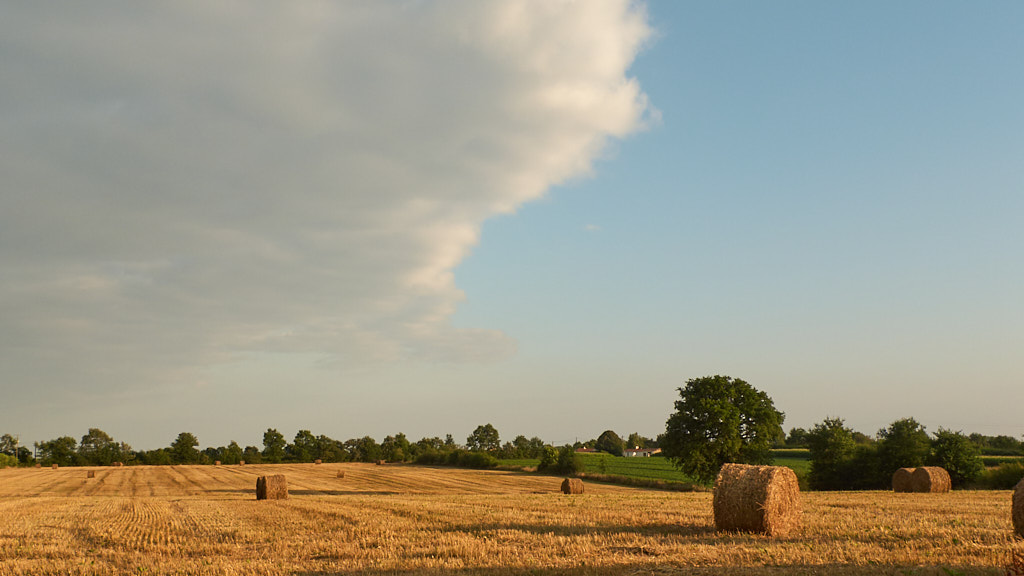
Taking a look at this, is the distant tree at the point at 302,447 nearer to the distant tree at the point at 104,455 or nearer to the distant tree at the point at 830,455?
the distant tree at the point at 104,455

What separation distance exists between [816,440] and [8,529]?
52464mm

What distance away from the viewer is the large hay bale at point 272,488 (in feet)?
116

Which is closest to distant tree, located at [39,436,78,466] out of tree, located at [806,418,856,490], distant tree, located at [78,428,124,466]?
distant tree, located at [78,428,124,466]

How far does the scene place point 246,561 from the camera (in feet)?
44.7

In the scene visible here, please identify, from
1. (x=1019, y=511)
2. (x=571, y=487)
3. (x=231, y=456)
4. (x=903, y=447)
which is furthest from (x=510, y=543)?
(x=231, y=456)

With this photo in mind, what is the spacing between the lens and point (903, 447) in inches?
1938

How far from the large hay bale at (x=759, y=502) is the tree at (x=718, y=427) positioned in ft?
106

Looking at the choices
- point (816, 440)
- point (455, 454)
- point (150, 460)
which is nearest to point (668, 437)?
point (816, 440)

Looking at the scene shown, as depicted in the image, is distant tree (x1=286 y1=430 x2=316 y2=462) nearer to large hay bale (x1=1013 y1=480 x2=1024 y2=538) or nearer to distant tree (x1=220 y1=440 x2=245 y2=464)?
distant tree (x1=220 y1=440 x2=245 y2=464)

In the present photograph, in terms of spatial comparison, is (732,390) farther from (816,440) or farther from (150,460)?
Answer: (150,460)

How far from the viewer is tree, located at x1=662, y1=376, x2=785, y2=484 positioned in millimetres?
48812

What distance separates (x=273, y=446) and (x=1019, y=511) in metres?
142

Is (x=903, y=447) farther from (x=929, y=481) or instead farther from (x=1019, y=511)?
(x=1019, y=511)

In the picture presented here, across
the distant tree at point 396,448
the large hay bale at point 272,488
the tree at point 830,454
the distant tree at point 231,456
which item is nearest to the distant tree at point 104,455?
the distant tree at point 231,456
